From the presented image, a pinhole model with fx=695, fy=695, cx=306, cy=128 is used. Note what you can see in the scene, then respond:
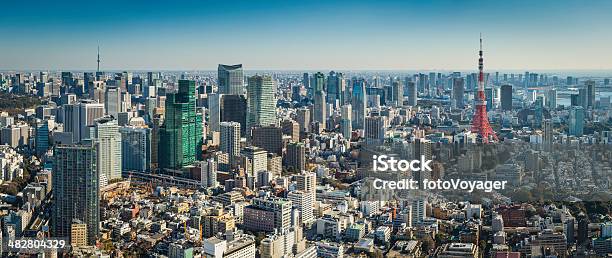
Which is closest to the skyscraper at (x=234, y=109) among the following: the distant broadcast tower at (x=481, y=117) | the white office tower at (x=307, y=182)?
the white office tower at (x=307, y=182)

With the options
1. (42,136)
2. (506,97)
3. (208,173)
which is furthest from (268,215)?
(42,136)

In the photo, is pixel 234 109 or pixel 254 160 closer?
pixel 254 160

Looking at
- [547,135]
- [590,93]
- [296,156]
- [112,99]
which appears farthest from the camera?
[112,99]

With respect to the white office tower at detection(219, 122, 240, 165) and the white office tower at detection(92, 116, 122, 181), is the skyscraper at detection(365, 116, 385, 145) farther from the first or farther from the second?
the white office tower at detection(92, 116, 122, 181)

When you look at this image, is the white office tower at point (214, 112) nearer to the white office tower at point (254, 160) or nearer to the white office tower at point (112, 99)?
the white office tower at point (254, 160)

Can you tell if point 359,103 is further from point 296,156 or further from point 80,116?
point 80,116

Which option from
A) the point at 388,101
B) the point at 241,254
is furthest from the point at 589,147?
the point at 388,101
